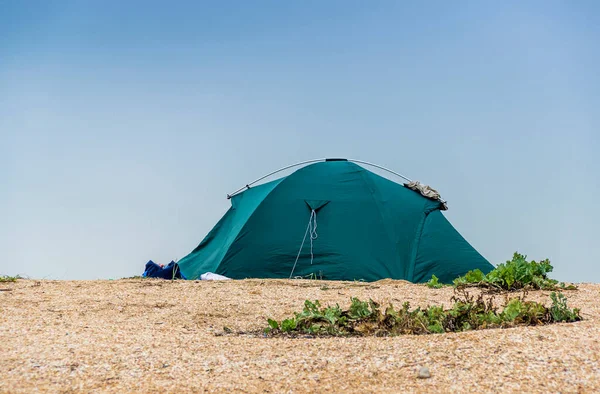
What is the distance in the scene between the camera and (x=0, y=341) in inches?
190

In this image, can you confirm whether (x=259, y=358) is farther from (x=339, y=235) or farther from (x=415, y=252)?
(x=415, y=252)

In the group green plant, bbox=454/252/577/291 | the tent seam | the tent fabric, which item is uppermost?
the tent fabric

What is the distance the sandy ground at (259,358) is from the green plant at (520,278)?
77.8 inches

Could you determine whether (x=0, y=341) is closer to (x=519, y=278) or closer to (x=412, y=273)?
(x=519, y=278)

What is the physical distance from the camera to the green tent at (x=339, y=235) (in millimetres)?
10945

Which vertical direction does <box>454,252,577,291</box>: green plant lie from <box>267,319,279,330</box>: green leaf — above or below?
above

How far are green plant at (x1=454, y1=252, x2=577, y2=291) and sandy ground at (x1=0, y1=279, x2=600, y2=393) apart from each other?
1.98 metres

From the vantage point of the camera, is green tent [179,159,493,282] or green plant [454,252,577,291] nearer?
green plant [454,252,577,291]

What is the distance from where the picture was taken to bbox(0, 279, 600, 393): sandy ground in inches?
143

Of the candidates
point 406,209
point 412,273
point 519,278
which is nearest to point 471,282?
point 519,278

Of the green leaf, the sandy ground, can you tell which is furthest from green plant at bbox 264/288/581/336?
the sandy ground

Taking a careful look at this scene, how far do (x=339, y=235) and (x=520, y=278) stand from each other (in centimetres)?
374

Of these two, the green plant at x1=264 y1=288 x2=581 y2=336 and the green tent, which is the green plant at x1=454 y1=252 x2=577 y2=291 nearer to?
the green tent

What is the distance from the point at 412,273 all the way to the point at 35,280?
6.25 meters
